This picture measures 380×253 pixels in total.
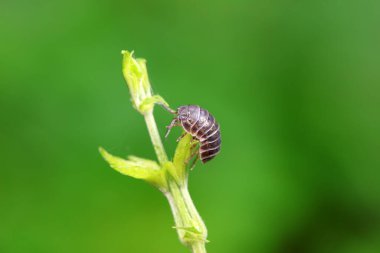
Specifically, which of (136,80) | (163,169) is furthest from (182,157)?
(136,80)

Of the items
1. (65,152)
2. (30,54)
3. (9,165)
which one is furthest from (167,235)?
(30,54)

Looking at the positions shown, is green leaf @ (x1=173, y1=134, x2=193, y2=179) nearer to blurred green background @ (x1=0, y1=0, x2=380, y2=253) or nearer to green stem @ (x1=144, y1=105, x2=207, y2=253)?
green stem @ (x1=144, y1=105, x2=207, y2=253)

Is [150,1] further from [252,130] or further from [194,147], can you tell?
[194,147]

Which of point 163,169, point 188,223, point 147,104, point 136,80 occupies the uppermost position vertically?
point 136,80

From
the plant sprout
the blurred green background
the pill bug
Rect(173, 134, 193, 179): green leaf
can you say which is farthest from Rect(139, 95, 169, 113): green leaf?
the blurred green background

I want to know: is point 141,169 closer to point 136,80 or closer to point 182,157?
point 182,157

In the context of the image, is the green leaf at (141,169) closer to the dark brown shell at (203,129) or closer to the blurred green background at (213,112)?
the dark brown shell at (203,129)

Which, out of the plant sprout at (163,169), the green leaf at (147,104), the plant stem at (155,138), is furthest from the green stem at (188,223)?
the green leaf at (147,104)
